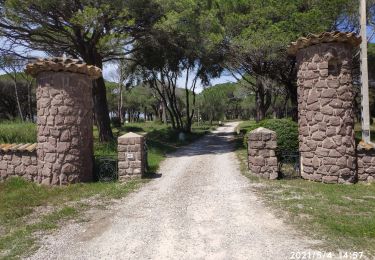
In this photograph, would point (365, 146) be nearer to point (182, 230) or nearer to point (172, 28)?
point (182, 230)

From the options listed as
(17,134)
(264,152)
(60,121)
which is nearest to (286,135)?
(264,152)

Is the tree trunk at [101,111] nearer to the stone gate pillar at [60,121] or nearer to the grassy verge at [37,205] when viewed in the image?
the grassy verge at [37,205]

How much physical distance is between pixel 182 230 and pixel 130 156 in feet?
16.4

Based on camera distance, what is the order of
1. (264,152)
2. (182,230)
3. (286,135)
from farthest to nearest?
(286,135)
(264,152)
(182,230)

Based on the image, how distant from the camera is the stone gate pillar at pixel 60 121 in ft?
33.6

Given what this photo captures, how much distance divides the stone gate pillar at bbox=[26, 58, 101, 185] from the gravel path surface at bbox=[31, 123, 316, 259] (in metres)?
2.35

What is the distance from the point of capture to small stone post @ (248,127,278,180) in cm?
1066

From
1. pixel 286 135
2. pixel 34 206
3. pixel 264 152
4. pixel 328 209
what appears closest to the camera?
pixel 328 209

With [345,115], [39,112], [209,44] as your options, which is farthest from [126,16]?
[345,115]

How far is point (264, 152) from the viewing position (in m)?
10.7

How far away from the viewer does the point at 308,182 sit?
10125 mm

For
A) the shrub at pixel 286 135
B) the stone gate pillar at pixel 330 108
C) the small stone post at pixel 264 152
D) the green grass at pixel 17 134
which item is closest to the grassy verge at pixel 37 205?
the small stone post at pixel 264 152
